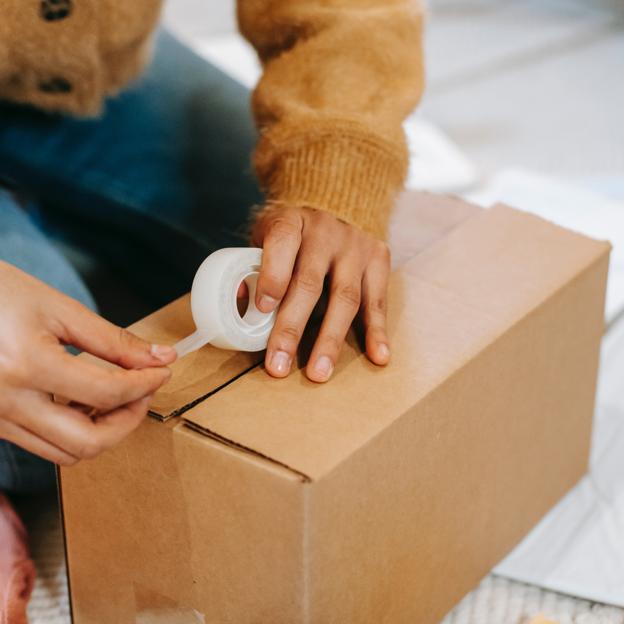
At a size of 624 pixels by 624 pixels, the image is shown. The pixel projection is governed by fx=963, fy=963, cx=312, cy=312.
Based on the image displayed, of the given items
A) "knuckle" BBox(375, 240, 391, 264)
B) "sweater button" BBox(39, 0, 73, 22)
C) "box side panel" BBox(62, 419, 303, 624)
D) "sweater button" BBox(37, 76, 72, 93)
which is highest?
"sweater button" BBox(39, 0, 73, 22)

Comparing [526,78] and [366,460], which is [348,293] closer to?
[366,460]

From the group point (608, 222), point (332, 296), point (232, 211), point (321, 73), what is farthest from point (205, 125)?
point (608, 222)

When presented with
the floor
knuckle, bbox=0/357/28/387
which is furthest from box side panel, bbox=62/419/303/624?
the floor

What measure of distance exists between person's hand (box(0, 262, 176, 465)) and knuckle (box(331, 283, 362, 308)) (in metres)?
0.15

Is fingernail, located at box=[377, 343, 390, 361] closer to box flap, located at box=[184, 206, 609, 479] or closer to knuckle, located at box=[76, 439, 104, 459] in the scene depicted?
box flap, located at box=[184, 206, 609, 479]

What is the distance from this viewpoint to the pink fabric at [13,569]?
774mm

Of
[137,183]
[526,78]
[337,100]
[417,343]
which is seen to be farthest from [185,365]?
[526,78]

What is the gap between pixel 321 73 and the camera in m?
0.86

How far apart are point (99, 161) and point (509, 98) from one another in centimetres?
111

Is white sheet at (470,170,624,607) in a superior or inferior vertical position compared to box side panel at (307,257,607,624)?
inferior

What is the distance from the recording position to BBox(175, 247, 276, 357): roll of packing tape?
2.11 ft

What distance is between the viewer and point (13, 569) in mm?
794

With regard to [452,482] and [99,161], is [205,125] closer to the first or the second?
[99,161]

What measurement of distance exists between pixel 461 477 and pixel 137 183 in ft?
1.63
